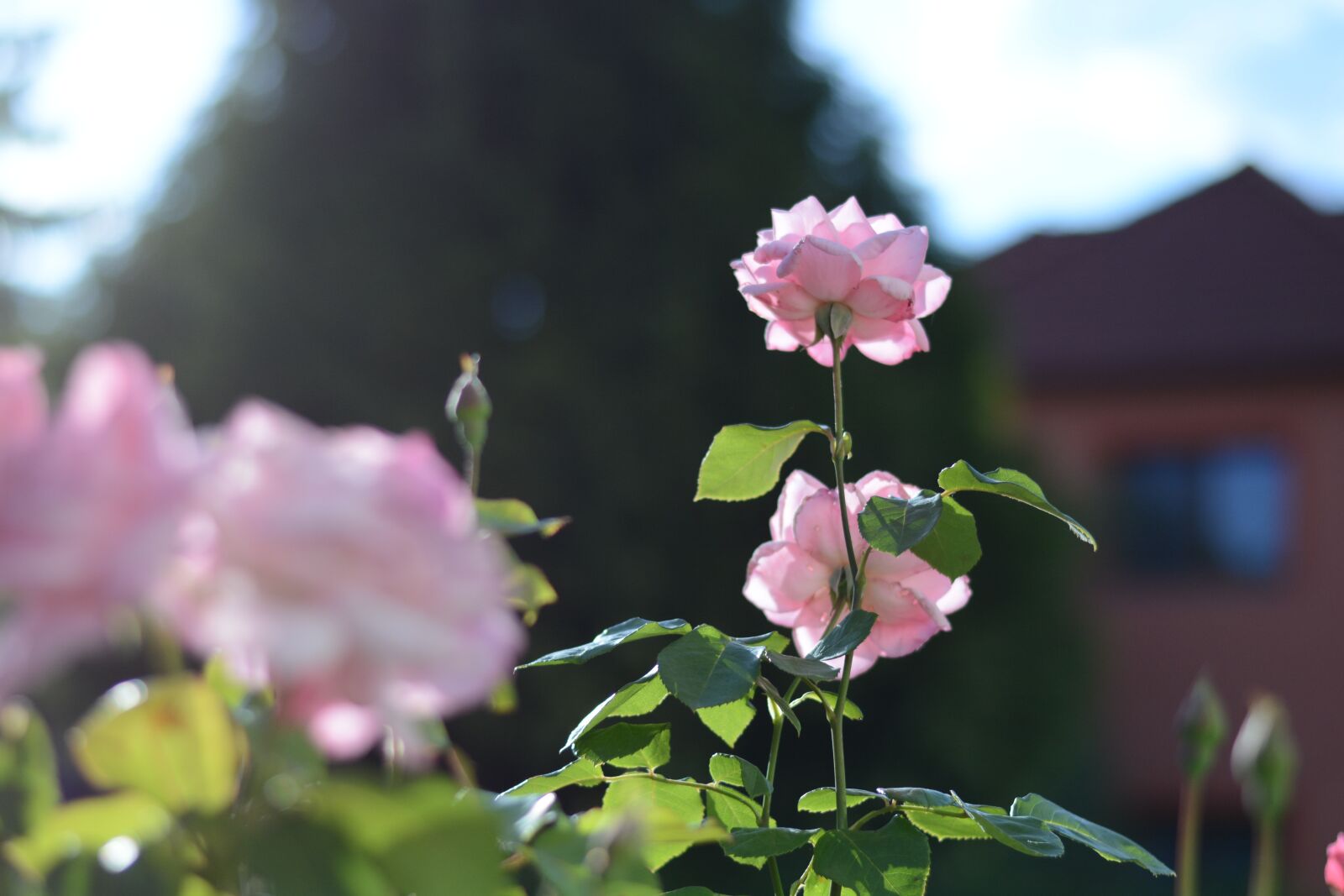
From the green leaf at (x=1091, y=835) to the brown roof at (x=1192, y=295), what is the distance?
16.3 feet

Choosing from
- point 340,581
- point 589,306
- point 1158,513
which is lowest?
point 1158,513

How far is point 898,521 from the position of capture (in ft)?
1.77

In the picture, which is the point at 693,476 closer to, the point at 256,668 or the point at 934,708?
the point at 934,708

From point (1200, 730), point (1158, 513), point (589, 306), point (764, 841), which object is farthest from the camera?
point (1158, 513)

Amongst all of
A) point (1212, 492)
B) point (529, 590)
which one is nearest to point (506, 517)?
point (529, 590)

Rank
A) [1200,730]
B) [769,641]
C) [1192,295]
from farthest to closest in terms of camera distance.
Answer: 1. [1192,295]
2. [1200,730]
3. [769,641]

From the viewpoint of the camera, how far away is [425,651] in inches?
9.7

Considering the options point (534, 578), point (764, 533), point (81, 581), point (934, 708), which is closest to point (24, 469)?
point (81, 581)

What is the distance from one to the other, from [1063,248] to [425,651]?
7.23 metres

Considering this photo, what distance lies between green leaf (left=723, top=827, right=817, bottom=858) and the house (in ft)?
16.7

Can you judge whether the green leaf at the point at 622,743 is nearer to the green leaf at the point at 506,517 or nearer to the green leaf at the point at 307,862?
the green leaf at the point at 506,517

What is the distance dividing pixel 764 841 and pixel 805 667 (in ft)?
0.22

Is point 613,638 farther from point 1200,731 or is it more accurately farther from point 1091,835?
point 1200,731

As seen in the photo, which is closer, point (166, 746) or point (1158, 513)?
point (166, 746)
